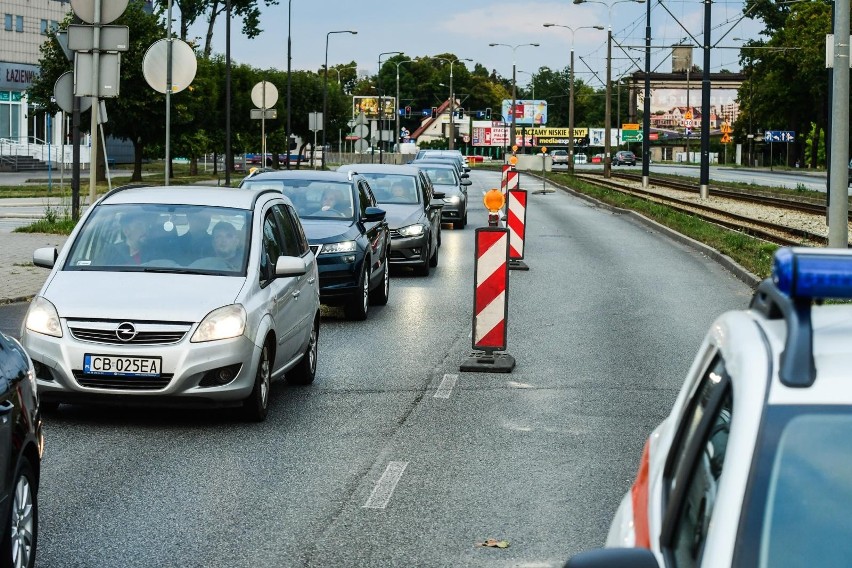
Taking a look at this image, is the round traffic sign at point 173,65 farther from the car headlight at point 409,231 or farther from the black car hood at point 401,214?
the car headlight at point 409,231

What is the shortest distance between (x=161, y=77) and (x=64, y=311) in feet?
42.5

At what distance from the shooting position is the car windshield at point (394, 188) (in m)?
23.4

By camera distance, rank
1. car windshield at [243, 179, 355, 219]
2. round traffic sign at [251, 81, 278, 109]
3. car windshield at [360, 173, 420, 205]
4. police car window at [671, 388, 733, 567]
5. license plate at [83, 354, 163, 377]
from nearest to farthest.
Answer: police car window at [671, 388, 733, 567], license plate at [83, 354, 163, 377], car windshield at [243, 179, 355, 219], car windshield at [360, 173, 420, 205], round traffic sign at [251, 81, 278, 109]

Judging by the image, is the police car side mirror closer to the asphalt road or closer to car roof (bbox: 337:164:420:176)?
the asphalt road

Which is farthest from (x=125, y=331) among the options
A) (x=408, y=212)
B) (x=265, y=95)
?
(x=265, y=95)

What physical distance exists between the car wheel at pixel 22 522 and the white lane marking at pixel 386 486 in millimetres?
2126

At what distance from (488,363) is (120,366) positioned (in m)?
4.03

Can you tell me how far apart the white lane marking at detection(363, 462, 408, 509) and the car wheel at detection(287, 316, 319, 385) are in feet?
10.2

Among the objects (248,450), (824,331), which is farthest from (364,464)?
(824,331)

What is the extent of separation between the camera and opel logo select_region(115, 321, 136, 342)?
9.34 metres

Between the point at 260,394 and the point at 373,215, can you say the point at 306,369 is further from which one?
the point at 373,215

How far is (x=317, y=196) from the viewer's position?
17375 mm

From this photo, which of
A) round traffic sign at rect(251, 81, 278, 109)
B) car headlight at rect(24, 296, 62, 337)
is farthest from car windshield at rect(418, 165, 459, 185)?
car headlight at rect(24, 296, 62, 337)

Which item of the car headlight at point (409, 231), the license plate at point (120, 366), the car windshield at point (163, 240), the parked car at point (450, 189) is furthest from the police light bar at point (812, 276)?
the parked car at point (450, 189)
